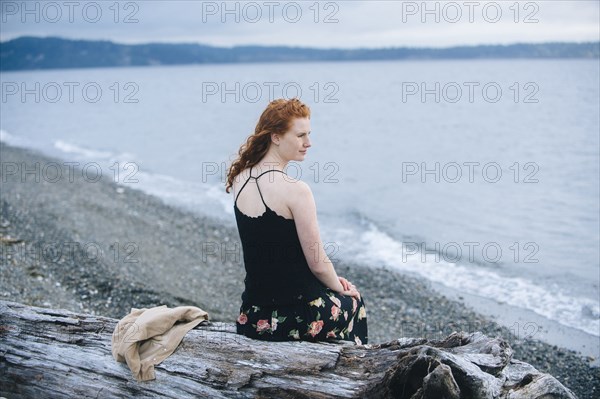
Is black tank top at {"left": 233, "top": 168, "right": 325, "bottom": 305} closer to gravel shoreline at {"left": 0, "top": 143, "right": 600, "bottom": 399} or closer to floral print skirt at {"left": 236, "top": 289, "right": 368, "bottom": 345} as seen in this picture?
floral print skirt at {"left": 236, "top": 289, "right": 368, "bottom": 345}

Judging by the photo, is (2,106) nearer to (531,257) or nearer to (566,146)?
(566,146)

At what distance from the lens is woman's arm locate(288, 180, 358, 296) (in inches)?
187

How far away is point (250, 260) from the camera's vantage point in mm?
5055

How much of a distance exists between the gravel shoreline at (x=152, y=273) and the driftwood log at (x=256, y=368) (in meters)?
3.60

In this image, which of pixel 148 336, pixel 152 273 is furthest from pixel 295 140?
pixel 152 273

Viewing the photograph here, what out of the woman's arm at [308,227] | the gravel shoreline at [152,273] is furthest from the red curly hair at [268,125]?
the gravel shoreline at [152,273]

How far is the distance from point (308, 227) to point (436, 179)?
89.9 ft

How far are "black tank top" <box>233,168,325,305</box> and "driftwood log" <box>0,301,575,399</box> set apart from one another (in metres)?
0.43

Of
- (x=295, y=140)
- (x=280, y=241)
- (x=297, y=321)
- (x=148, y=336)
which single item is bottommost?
(x=148, y=336)

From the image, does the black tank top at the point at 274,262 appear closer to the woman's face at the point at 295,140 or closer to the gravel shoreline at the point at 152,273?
the woman's face at the point at 295,140

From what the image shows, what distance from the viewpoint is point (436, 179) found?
102 ft

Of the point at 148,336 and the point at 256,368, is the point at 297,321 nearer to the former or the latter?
the point at 256,368

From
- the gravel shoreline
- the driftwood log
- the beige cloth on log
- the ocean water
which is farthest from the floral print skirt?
the ocean water

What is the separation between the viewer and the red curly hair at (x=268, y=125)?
16.1 feet
